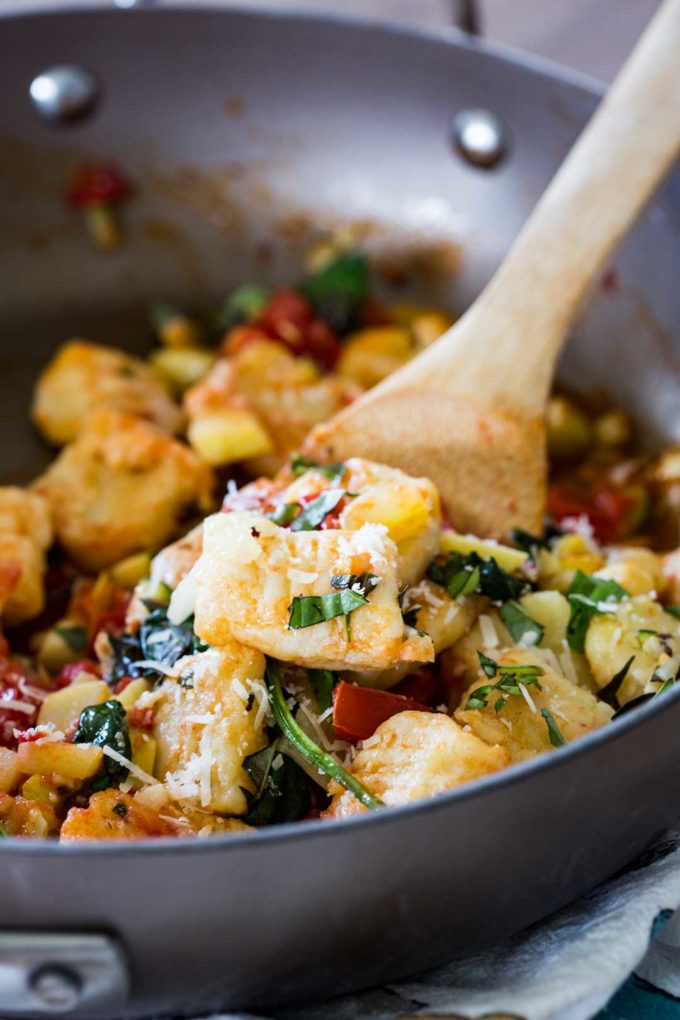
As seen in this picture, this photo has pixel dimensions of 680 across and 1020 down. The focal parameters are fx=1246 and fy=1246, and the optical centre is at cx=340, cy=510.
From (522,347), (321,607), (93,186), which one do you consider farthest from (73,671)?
(93,186)

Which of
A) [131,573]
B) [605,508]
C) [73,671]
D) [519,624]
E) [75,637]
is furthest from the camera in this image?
[605,508]

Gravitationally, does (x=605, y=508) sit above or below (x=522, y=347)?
below

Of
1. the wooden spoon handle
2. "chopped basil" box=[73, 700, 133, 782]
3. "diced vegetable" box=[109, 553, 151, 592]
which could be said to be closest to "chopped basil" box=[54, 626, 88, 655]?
"diced vegetable" box=[109, 553, 151, 592]

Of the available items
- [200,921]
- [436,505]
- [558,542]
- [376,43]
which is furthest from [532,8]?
[200,921]

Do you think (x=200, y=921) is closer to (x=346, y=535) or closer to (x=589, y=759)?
(x=589, y=759)

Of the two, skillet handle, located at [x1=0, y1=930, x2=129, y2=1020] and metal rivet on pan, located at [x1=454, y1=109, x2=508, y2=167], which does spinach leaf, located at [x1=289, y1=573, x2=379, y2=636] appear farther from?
metal rivet on pan, located at [x1=454, y1=109, x2=508, y2=167]

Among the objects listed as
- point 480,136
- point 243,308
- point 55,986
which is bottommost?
point 55,986

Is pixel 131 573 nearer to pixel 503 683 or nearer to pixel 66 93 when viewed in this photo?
pixel 503 683
